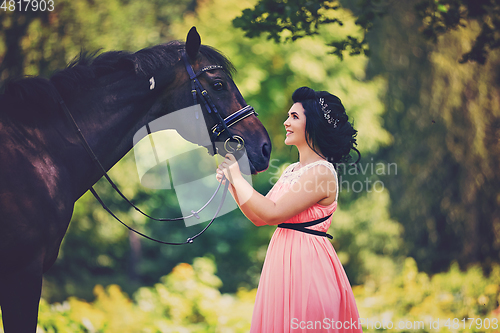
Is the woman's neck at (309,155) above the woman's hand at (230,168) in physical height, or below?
above

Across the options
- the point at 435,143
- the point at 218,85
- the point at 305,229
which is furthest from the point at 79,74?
the point at 435,143

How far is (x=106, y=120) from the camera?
2.03 meters

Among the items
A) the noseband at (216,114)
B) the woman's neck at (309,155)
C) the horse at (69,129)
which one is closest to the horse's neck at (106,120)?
the horse at (69,129)

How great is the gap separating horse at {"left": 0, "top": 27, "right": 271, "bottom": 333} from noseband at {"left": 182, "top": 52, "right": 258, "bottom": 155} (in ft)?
0.04

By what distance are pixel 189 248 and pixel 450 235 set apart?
4.97 m

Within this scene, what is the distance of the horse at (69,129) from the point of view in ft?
5.73

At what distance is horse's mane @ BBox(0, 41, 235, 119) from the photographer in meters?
1.83

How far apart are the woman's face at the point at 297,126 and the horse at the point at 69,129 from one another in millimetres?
169

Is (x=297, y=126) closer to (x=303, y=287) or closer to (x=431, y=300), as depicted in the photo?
(x=303, y=287)

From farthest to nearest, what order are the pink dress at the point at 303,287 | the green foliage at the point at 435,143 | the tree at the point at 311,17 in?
the green foliage at the point at 435,143, the tree at the point at 311,17, the pink dress at the point at 303,287

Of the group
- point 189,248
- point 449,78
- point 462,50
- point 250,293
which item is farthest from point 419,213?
point 189,248

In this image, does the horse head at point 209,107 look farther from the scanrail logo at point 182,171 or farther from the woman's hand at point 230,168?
the scanrail logo at point 182,171

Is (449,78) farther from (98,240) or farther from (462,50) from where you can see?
(98,240)

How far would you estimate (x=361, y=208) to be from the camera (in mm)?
5559
